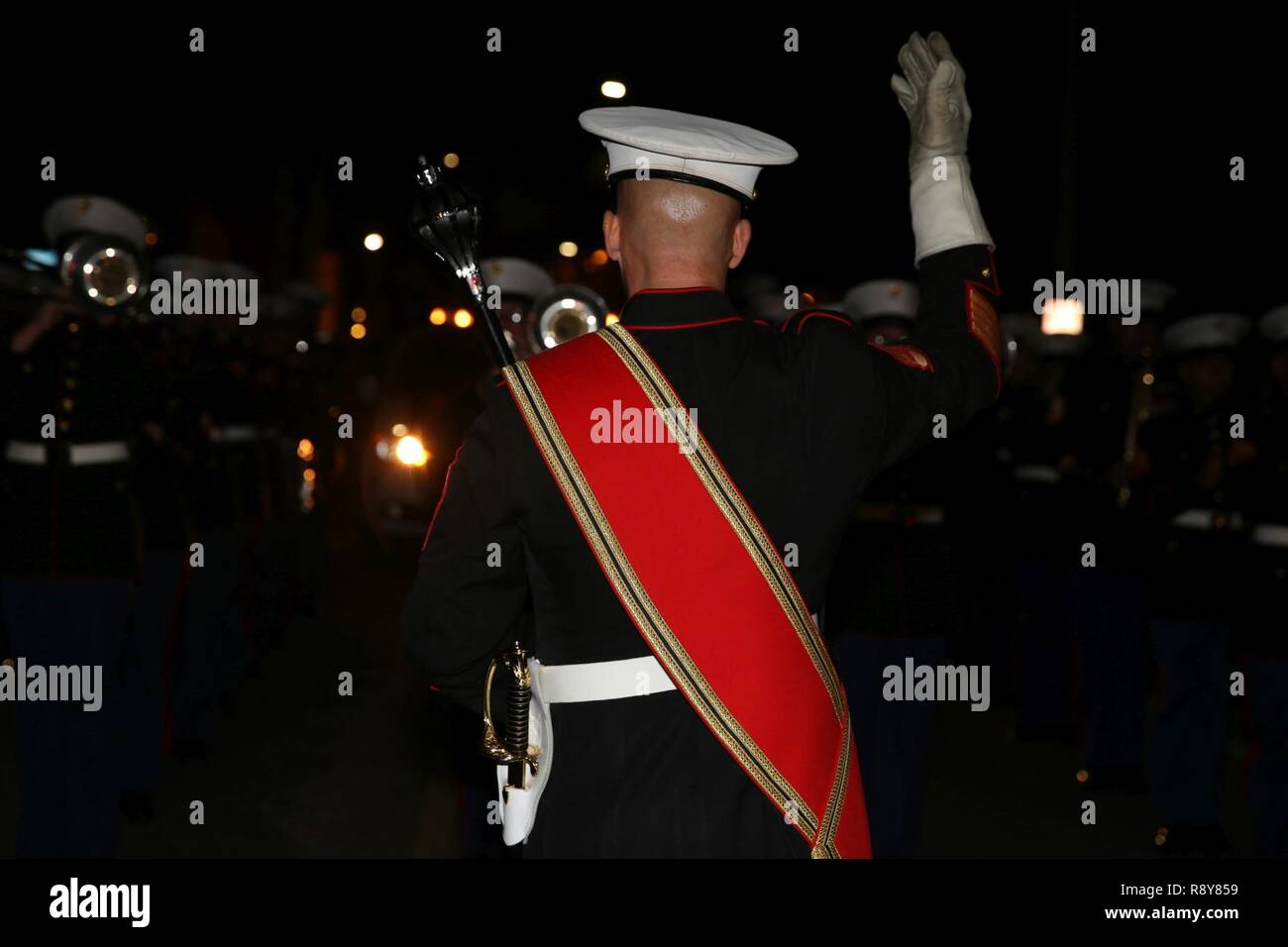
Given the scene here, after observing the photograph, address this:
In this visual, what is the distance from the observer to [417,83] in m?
11.4

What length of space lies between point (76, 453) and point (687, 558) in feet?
11.5

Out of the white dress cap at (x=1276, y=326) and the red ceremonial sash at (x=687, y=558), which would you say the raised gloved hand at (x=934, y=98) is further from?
the white dress cap at (x=1276, y=326)

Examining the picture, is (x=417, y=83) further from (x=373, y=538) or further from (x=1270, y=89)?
(x=1270, y=89)

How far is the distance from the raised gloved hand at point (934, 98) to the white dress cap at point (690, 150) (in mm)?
218

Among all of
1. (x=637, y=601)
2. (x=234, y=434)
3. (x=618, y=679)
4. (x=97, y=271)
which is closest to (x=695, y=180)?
(x=637, y=601)

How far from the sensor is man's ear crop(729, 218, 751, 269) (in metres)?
2.04

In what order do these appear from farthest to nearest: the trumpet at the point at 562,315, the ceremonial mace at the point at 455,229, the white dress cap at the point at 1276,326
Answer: the trumpet at the point at 562,315 < the white dress cap at the point at 1276,326 < the ceremonial mace at the point at 455,229

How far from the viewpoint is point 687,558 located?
1896 millimetres

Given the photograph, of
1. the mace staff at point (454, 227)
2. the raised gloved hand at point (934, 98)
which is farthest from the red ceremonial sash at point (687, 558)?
the mace staff at point (454, 227)

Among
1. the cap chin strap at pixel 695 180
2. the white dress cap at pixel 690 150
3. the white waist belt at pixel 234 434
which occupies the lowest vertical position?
the cap chin strap at pixel 695 180

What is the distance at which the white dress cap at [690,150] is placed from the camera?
1926 millimetres

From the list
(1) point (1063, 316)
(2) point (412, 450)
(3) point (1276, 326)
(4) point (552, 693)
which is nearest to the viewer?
(4) point (552, 693)

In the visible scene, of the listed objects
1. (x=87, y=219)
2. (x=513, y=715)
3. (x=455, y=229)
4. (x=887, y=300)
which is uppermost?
(x=87, y=219)

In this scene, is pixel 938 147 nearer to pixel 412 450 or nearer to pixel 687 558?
pixel 687 558
